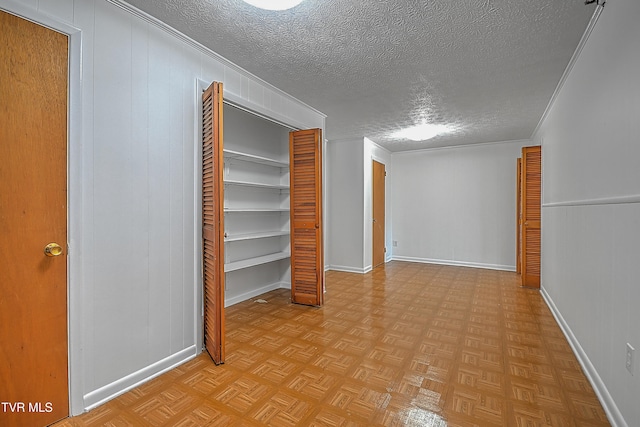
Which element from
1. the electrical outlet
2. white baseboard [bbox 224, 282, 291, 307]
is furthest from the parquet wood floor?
the electrical outlet

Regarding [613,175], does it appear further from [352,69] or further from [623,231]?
[352,69]

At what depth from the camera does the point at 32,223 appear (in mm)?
1624

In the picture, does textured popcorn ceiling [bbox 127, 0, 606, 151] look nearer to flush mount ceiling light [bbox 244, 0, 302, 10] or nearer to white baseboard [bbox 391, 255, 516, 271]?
flush mount ceiling light [bbox 244, 0, 302, 10]

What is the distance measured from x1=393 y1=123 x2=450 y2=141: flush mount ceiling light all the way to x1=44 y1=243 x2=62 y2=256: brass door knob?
14.7 feet

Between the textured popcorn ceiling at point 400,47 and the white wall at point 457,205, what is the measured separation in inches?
85.0

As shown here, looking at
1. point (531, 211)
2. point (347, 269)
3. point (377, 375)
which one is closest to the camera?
point (377, 375)

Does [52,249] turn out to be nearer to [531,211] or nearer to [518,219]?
[531,211]

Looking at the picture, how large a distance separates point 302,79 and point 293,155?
94cm

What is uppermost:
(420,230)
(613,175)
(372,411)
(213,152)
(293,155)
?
(293,155)

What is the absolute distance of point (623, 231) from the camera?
1642 mm

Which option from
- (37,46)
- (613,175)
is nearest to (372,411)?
(613,175)

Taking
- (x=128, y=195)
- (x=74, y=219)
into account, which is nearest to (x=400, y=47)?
(x=128, y=195)

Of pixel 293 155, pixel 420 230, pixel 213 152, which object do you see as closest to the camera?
pixel 213 152

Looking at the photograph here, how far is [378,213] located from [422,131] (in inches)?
75.1
